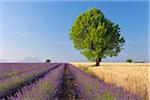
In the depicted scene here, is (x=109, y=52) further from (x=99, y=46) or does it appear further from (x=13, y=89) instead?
(x=13, y=89)

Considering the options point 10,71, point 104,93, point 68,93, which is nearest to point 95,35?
point 10,71

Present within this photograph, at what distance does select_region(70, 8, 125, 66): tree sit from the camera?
117 ft

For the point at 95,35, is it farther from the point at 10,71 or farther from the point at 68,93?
the point at 68,93

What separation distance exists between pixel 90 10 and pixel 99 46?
450 cm

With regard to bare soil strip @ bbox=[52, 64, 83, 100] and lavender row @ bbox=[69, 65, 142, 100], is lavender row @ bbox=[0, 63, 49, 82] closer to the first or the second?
bare soil strip @ bbox=[52, 64, 83, 100]

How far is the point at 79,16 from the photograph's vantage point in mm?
37844

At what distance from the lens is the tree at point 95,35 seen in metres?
35.7

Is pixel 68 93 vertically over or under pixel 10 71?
under

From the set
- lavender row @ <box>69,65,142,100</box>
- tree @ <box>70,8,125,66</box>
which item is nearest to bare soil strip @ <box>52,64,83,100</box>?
lavender row @ <box>69,65,142,100</box>

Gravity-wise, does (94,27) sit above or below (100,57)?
above

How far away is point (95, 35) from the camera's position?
35562 mm

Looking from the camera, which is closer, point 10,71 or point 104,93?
point 104,93

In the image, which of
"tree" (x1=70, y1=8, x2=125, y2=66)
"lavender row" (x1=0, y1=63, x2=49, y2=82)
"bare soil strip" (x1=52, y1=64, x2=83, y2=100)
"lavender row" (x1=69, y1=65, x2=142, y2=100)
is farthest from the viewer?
"tree" (x1=70, y1=8, x2=125, y2=66)

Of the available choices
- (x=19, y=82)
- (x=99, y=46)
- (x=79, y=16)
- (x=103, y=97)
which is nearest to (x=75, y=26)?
(x=79, y=16)
